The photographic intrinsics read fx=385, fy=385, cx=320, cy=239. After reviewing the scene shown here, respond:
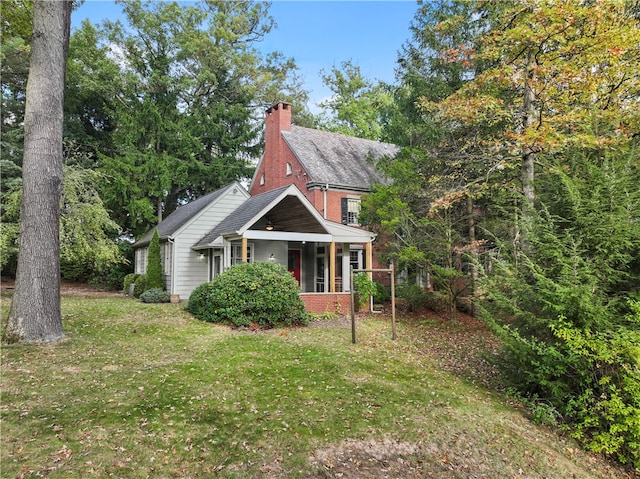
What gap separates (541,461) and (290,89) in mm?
29085

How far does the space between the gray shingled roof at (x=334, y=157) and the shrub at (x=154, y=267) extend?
7297 mm

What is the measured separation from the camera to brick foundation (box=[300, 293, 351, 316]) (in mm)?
12555

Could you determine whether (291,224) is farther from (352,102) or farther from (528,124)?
(352,102)

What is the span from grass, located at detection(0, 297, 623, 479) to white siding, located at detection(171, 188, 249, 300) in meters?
7.86

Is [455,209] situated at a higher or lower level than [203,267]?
higher

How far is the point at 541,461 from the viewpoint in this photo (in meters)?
4.45

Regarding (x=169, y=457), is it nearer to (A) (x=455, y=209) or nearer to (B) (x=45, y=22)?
(B) (x=45, y=22)

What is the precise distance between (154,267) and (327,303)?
790 cm

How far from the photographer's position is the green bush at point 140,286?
53.9ft

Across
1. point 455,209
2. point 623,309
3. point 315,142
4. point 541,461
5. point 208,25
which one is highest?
point 208,25

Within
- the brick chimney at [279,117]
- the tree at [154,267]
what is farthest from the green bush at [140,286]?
the brick chimney at [279,117]

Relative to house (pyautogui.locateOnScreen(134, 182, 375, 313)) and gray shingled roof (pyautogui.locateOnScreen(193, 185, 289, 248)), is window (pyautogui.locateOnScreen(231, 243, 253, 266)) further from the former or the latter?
gray shingled roof (pyautogui.locateOnScreen(193, 185, 289, 248))

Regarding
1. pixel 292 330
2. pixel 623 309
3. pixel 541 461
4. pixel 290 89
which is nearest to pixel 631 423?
pixel 541 461

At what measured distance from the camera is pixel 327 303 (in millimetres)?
12883
